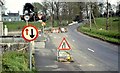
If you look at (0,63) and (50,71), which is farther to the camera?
(50,71)

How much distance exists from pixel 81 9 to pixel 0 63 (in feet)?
239

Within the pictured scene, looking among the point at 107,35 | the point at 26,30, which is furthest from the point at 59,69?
the point at 107,35

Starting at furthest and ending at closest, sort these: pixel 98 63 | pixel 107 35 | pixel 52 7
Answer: pixel 52 7 → pixel 107 35 → pixel 98 63

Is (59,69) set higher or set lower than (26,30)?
lower

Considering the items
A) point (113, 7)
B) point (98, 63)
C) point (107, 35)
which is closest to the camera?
point (98, 63)

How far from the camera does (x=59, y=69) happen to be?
1457cm

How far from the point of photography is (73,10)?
79.4m

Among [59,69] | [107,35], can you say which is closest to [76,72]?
[59,69]

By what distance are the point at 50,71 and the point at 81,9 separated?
6766cm

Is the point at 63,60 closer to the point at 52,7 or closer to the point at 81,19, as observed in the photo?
the point at 52,7

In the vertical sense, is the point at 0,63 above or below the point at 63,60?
above

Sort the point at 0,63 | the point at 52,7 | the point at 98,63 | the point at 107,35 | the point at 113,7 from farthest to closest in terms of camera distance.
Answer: the point at 113,7, the point at 52,7, the point at 107,35, the point at 98,63, the point at 0,63

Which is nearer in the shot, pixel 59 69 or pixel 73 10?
pixel 59 69

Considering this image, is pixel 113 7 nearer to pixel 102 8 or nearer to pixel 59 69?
pixel 102 8
